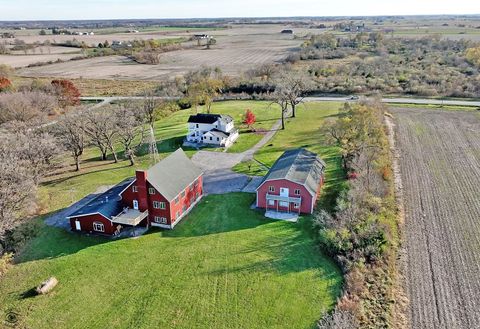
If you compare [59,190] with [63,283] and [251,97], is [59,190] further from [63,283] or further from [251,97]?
[251,97]

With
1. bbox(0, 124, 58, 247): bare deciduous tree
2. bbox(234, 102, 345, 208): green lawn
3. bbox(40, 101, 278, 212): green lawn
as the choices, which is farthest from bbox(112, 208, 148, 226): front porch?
bbox(234, 102, 345, 208): green lawn

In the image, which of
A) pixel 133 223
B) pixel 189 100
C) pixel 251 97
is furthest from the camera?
pixel 251 97

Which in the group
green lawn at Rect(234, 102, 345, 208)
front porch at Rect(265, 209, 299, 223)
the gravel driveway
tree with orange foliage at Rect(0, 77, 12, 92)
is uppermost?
tree with orange foliage at Rect(0, 77, 12, 92)

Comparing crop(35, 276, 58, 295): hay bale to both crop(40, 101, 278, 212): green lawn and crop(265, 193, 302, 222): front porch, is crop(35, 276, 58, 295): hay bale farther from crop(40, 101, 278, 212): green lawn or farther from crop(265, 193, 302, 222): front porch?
crop(265, 193, 302, 222): front porch

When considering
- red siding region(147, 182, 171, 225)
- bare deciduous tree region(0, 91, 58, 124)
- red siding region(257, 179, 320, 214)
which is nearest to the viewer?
red siding region(147, 182, 171, 225)

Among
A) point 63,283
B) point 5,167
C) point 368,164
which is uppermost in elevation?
point 5,167

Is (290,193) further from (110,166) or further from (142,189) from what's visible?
(110,166)

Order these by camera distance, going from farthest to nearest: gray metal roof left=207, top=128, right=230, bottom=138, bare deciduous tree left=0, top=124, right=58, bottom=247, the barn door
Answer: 1. gray metal roof left=207, top=128, right=230, bottom=138
2. the barn door
3. bare deciduous tree left=0, top=124, right=58, bottom=247

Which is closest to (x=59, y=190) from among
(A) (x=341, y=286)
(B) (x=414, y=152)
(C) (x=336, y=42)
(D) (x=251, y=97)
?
(A) (x=341, y=286)
